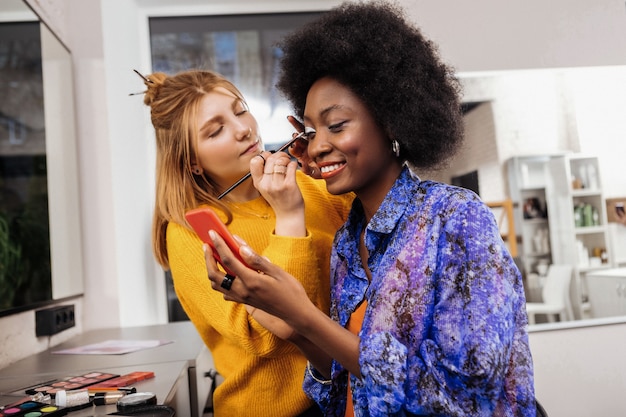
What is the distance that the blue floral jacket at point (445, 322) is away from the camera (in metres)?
0.92

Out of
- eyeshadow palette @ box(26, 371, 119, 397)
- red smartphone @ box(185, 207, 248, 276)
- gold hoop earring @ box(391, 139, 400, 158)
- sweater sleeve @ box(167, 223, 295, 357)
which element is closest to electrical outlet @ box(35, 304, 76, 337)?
eyeshadow palette @ box(26, 371, 119, 397)

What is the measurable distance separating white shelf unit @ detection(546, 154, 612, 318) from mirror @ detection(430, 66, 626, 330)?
1 cm

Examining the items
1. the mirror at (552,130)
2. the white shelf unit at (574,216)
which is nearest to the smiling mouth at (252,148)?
the mirror at (552,130)

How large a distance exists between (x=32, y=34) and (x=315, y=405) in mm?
1798

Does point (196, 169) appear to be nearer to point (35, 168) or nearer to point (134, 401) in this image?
point (134, 401)

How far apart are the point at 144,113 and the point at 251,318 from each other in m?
2.28

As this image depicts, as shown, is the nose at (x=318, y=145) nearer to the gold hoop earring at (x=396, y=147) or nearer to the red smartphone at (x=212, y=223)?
the gold hoop earring at (x=396, y=147)

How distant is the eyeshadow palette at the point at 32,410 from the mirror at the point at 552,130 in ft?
8.49

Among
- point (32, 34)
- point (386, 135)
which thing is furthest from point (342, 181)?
point (32, 34)

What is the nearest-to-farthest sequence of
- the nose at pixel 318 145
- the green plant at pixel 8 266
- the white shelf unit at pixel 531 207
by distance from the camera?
the nose at pixel 318 145 → the green plant at pixel 8 266 → the white shelf unit at pixel 531 207

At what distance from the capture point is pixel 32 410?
3.79 ft

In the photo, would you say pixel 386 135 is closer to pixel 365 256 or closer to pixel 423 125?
pixel 423 125

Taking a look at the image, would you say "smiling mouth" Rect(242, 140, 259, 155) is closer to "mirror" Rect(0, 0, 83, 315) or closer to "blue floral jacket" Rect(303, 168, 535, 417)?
"blue floral jacket" Rect(303, 168, 535, 417)

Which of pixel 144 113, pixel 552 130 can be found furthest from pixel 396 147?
pixel 552 130
